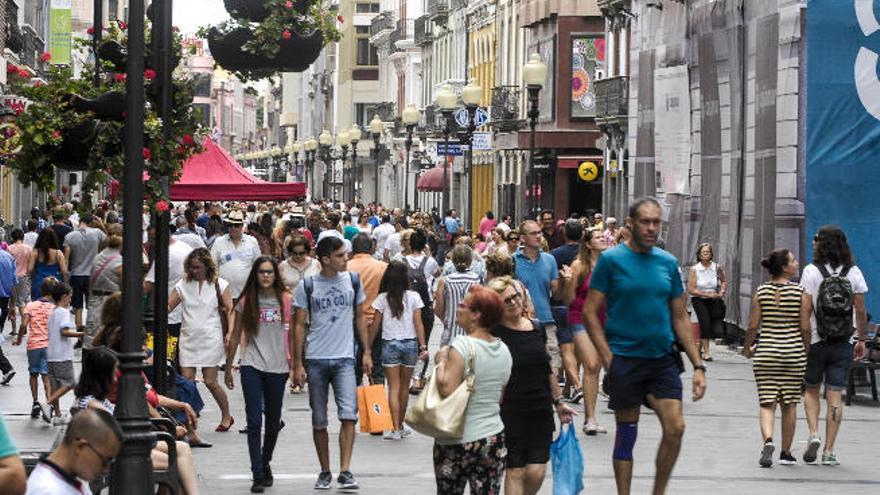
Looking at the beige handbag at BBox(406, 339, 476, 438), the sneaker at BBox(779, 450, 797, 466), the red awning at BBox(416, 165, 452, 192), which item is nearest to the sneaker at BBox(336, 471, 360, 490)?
the sneaker at BBox(779, 450, 797, 466)

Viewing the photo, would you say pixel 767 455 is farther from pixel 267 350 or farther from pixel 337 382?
pixel 267 350

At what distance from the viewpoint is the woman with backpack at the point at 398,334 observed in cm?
1802

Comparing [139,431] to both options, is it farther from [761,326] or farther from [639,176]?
[639,176]

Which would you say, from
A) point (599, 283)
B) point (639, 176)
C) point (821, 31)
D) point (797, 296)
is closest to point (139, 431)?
point (599, 283)

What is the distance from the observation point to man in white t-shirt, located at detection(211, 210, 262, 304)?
2270 cm

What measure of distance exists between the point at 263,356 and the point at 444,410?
14.7 feet

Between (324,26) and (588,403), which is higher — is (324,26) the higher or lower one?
the higher one

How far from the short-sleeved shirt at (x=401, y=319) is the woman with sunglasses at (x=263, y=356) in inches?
103

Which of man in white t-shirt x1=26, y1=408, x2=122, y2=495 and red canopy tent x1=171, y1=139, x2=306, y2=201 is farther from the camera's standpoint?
red canopy tent x1=171, y1=139, x2=306, y2=201

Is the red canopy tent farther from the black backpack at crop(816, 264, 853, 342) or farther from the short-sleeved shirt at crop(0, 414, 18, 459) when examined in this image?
the short-sleeved shirt at crop(0, 414, 18, 459)

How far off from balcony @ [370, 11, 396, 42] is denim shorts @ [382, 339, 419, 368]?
90.0m

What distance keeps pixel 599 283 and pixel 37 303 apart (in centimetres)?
846

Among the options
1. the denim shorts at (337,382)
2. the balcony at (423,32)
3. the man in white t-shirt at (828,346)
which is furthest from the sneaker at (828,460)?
the balcony at (423,32)

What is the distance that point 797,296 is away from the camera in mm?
16047
